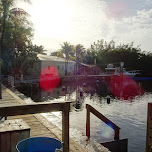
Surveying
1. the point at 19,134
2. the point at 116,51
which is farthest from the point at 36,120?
the point at 116,51

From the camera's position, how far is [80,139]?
759cm

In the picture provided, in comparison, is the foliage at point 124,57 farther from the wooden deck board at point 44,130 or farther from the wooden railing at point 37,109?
the wooden railing at point 37,109

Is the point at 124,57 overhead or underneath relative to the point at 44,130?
overhead

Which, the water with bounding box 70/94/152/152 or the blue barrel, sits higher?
the blue barrel

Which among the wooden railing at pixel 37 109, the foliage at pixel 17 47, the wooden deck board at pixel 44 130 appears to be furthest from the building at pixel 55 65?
the wooden railing at pixel 37 109

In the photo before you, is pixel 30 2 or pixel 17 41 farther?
pixel 17 41

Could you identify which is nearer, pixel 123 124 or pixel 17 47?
pixel 123 124

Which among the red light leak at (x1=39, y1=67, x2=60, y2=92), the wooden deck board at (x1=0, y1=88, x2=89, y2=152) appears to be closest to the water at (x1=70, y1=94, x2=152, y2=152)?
the wooden deck board at (x1=0, y1=88, x2=89, y2=152)

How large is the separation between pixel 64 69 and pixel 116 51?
30567 mm

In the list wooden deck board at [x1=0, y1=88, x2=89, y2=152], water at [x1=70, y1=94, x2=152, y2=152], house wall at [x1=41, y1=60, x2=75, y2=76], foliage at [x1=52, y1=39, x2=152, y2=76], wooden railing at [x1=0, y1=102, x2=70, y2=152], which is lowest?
water at [x1=70, y1=94, x2=152, y2=152]

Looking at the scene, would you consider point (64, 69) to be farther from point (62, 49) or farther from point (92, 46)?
point (92, 46)

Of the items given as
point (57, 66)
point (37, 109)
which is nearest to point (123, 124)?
point (37, 109)

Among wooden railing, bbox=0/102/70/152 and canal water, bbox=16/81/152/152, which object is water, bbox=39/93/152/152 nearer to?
canal water, bbox=16/81/152/152

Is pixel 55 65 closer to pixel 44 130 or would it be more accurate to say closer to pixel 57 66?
pixel 57 66
